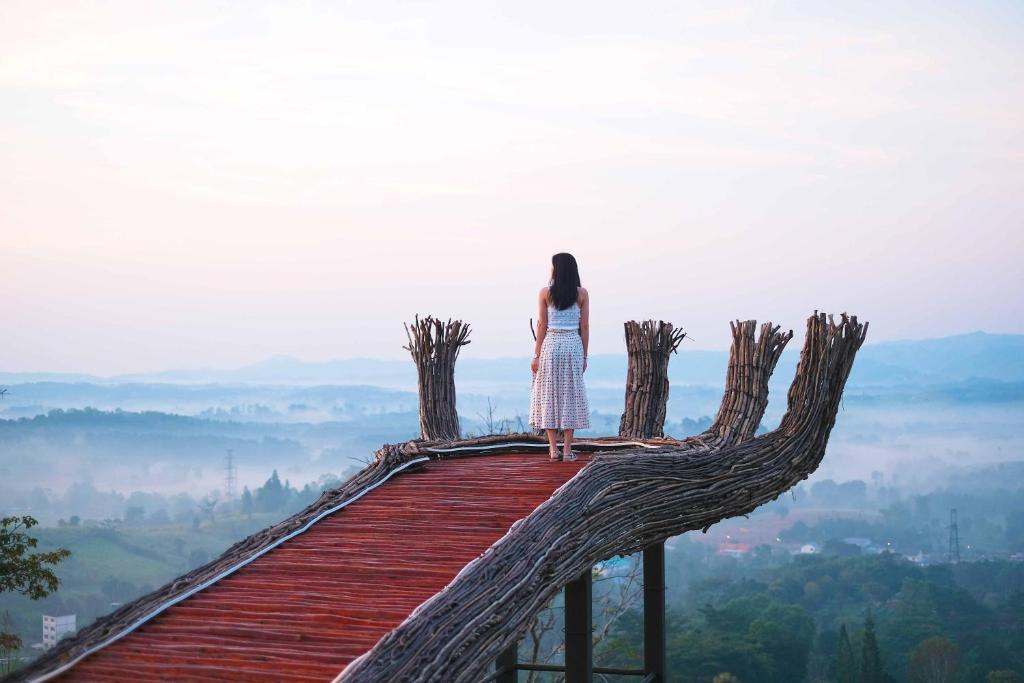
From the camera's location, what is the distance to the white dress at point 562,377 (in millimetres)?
7691

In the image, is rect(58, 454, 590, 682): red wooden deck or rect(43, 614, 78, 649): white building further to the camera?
rect(43, 614, 78, 649): white building

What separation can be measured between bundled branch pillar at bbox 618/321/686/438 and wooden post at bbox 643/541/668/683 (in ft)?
3.70

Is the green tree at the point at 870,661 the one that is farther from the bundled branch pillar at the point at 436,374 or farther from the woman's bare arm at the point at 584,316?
the woman's bare arm at the point at 584,316

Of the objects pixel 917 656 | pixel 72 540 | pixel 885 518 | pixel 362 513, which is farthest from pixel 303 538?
pixel 885 518

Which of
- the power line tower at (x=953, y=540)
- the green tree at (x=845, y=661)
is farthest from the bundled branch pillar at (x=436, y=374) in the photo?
the power line tower at (x=953, y=540)

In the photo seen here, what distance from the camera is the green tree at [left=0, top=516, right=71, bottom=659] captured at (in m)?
13.2

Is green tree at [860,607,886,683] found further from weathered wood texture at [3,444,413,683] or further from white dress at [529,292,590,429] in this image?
weathered wood texture at [3,444,413,683]

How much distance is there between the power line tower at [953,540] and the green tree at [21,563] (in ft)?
87.6

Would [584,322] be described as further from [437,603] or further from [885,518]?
[885,518]

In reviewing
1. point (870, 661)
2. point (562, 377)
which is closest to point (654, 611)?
point (562, 377)

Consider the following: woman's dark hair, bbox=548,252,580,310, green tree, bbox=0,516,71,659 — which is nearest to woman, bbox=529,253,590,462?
woman's dark hair, bbox=548,252,580,310

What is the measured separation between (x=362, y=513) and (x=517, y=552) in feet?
4.60

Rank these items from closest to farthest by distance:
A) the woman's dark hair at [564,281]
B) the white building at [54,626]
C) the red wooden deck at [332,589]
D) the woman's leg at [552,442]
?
the red wooden deck at [332,589], the woman's dark hair at [564,281], the woman's leg at [552,442], the white building at [54,626]

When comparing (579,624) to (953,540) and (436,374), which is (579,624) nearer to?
(436,374)
